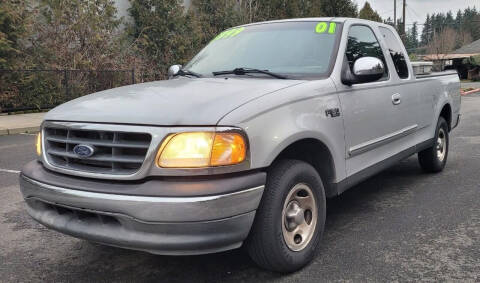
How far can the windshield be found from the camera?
12.8 feet

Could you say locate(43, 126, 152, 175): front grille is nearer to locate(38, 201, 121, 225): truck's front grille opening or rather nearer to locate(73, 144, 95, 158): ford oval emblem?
locate(73, 144, 95, 158): ford oval emblem

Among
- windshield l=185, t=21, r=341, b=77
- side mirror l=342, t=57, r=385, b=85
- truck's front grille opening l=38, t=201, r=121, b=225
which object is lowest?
truck's front grille opening l=38, t=201, r=121, b=225

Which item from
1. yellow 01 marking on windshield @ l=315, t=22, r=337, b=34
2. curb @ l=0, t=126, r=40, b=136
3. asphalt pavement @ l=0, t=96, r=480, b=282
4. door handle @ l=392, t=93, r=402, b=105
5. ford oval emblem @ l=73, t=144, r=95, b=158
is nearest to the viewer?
ford oval emblem @ l=73, t=144, r=95, b=158

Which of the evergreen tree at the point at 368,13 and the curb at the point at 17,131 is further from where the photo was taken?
the evergreen tree at the point at 368,13

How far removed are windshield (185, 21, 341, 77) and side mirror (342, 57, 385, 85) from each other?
0.19 meters

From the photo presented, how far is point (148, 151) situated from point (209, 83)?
1043 millimetres

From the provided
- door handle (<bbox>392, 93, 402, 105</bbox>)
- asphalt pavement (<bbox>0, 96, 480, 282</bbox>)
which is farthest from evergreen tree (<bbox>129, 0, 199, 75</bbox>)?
door handle (<bbox>392, 93, 402, 105</bbox>)

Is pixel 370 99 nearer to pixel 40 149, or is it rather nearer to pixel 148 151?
pixel 148 151

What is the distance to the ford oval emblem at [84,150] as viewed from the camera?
283cm

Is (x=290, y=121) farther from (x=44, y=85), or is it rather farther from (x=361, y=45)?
(x=44, y=85)

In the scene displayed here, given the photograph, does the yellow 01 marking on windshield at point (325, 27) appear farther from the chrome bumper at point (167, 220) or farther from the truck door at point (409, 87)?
the chrome bumper at point (167, 220)

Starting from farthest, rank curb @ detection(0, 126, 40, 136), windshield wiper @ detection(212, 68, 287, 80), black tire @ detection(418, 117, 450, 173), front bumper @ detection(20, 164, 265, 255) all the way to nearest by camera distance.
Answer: curb @ detection(0, 126, 40, 136), black tire @ detection(418, 117, 450, 173), windshield wiper @ detection(212, 68, 287, 80), front bumper @ detection(20, 164, 265, 255)

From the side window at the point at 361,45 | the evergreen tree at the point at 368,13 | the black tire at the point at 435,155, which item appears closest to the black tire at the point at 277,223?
the side window at the point at 361,45

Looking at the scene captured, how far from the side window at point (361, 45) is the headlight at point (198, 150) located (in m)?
1.71
